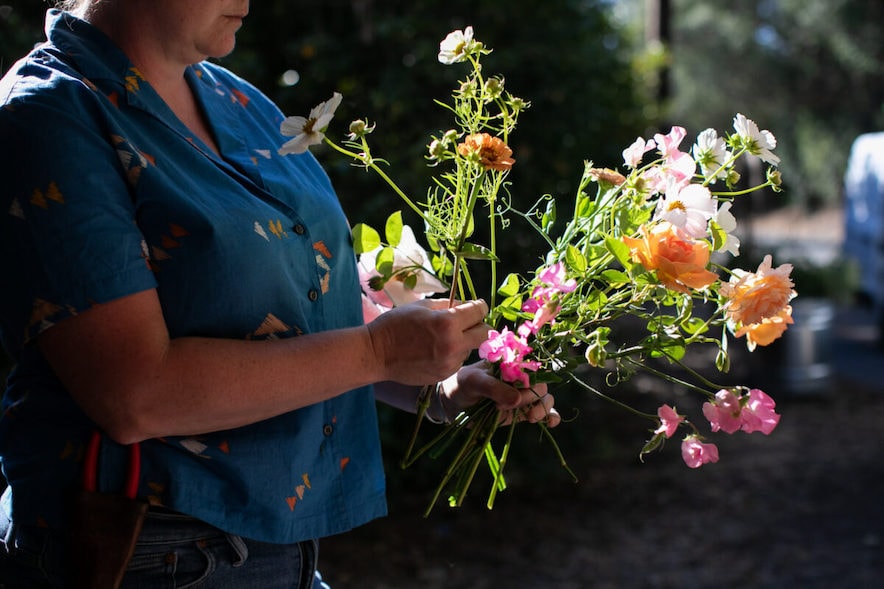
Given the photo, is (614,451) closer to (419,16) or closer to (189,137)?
(419,16)

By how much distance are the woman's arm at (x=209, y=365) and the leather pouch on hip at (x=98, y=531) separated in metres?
0.09

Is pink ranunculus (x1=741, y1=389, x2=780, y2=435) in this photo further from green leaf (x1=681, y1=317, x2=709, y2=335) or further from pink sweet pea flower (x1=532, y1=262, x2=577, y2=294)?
pink sweet pea flower (x1=532, y1=262, x2=577, y2=294)

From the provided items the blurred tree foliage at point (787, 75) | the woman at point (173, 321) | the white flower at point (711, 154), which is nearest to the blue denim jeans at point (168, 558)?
the woman at point (173, 321)

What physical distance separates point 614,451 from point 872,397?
8.98ft

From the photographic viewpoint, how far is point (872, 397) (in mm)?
7324

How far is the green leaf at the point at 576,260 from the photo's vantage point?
1.47 meters

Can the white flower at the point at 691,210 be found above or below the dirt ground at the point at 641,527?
above

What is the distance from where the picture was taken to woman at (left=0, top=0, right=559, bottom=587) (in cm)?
115

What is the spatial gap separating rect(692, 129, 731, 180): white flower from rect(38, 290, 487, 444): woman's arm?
462mm

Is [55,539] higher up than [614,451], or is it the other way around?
[55,539]

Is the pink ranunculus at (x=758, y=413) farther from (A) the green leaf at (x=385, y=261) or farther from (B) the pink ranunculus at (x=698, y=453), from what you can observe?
(A) the green leaf at (x=385, y=261)

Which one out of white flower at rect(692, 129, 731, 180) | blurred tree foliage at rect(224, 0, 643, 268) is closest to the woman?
white flower at rect(692, 129, 731, 180)

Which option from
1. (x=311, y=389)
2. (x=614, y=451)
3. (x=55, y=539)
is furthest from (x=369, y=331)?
(x=614, y=451)

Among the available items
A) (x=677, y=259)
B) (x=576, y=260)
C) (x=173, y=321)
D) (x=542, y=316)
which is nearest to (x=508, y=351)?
(x=542, y=316)
